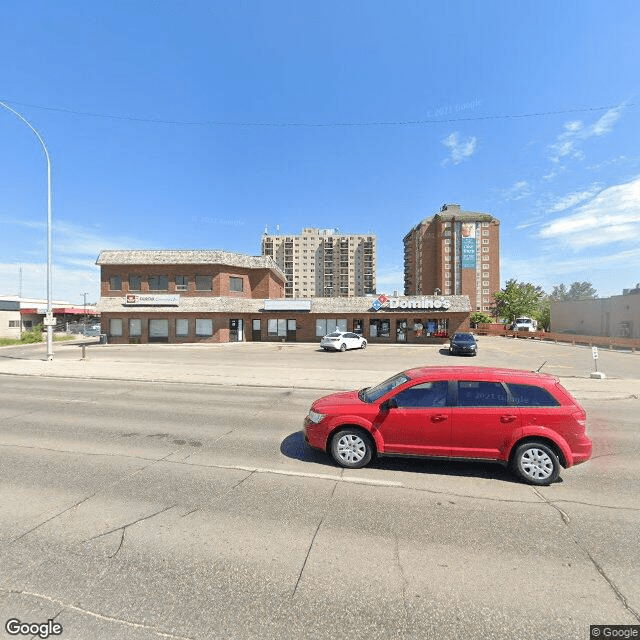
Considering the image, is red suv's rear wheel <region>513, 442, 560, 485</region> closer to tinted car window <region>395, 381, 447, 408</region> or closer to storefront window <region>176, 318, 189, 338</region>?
tinted car window <region>395, 381, 447, 408</region>

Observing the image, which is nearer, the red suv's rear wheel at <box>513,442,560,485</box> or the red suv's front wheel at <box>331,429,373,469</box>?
the red suv's rear wheel at <box>513,442,560,485</box>

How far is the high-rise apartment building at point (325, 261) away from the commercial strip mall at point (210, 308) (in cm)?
8903

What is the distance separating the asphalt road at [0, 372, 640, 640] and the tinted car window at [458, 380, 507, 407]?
1.21 metres

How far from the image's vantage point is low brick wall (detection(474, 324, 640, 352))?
3036 centimetres

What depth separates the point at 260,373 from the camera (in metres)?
15.7

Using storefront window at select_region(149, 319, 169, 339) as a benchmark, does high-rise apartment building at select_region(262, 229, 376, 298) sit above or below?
above

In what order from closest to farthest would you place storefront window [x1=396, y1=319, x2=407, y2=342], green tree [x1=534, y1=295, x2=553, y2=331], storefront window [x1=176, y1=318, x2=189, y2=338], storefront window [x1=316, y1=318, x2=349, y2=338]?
1. storefront window [x1=176, y1=318, x2=189, y2=338]
2. storefront window [x1=396, y1=319, x2=407, y2=342]
3. storefront window [x1=316, y1=318, x2=349, y2=338]
4. green tree [x1=534, y1=295, x2=553, y2=331]

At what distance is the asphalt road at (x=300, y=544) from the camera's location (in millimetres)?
2680

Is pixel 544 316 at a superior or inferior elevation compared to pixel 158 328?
superior

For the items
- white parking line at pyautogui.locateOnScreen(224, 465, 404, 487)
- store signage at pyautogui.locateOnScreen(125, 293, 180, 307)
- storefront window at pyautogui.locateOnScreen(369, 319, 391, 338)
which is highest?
store signage at pyautogui.locateOnScreen(125, 293, 180, 307)

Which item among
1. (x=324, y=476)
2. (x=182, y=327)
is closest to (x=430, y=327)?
(x=182, y=327)

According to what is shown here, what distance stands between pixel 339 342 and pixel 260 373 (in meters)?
11.7

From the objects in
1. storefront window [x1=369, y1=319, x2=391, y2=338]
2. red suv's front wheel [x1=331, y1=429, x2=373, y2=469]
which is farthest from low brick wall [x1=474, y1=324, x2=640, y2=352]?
red suv's front wheel [x1=331, y1=429, x2=373, y2=469]

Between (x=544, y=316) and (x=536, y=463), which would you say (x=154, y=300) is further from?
(x=544, y=316)
